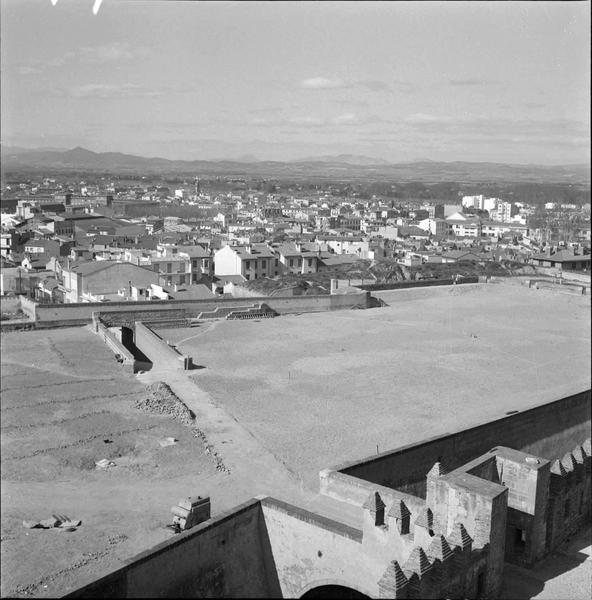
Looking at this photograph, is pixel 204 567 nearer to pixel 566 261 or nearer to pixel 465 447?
pixel 465 447

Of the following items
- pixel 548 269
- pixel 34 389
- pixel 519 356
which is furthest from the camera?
pixel 548 269

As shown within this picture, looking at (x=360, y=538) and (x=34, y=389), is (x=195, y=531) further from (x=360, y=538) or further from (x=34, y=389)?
(x=34, y=389)

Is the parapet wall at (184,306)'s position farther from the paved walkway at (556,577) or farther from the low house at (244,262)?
the paved walkway at (556,577)

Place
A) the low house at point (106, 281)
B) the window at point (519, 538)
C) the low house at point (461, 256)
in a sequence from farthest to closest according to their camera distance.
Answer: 1. the low house at point (461, 256)
2. the low house at point (106, 281)
3. the window at point (519, 538)

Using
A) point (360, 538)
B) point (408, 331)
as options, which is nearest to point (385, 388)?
point (408, 331)

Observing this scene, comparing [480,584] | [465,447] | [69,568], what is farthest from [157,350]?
[480,584]

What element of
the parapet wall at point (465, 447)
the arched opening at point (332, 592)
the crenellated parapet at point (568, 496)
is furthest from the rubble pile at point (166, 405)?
the crenellated parapet at point (568, 496)

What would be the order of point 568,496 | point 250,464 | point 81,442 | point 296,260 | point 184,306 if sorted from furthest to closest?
point 296,260 < point 184,306 < point 81,442 < point 250,464 < point 568,496
